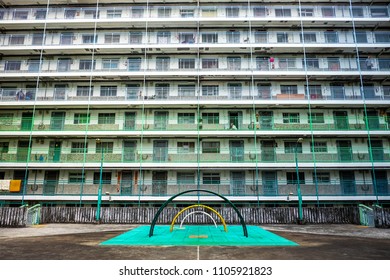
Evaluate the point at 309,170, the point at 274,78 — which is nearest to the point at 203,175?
the point at 309,170

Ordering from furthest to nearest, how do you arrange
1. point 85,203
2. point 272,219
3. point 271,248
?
point 85,203 → point 272,219 → point 271,248

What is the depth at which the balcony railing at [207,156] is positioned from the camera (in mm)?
26297

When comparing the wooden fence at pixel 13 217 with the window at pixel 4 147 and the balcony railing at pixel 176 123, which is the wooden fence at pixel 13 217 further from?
the window at pixel 4 147

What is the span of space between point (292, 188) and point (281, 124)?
628 centimetres

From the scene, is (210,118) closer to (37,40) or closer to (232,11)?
(232,11)

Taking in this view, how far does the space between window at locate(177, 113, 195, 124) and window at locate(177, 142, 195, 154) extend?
2163mm

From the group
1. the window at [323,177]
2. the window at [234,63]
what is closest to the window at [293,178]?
the window at [323,177]

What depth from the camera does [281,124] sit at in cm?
2772

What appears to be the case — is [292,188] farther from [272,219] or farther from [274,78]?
[274,78]

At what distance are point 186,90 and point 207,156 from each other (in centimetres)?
744

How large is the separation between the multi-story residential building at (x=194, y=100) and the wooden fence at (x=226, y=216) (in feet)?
14.9

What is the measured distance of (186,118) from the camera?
28.7m

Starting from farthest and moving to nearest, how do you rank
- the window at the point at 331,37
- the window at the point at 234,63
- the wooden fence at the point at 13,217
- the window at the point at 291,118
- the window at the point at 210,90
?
the window at the point at 234,63, the window at the point at 210,90, the window at the point at 331,37, the window at the point at 291,118, the wooden fence at the point at 13,217

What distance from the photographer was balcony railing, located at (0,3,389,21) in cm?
2978
